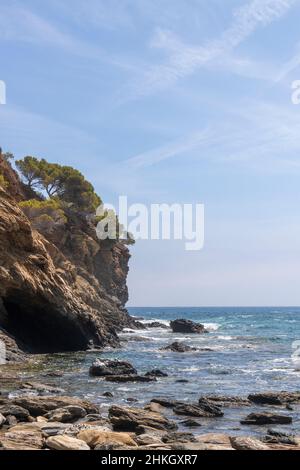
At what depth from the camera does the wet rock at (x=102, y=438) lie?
42.9 ft

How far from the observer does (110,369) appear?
30.5m

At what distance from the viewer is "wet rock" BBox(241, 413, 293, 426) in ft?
61.3

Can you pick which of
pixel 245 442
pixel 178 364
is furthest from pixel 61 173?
pixel 245 442

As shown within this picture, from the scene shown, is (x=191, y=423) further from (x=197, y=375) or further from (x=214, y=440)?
(x=197, y=375)

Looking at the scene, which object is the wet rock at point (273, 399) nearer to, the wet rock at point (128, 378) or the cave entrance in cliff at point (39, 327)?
the wet rock at point (128, 378)

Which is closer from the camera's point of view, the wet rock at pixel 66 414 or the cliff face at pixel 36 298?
the wet rock at pixel 66 414

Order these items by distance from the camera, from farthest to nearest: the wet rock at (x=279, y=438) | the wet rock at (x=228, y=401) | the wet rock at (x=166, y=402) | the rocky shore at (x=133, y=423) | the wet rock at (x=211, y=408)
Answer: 1. the wet rock at (x=228, y=401)
2. the wet rock at (x=166, y=402)
3. the wet rock at (x=211, y=408)
4. the wet rock at (x=279, y=438)
5. the rocky shore at (x=133, y=423)

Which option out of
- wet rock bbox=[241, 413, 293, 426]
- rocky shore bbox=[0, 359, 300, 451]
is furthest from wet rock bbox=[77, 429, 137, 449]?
wet rock bbox=[241, 413, 293, 426]

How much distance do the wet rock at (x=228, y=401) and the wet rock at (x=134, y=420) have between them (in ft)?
15.9

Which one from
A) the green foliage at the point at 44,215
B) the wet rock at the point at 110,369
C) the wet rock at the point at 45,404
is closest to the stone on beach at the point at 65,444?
the wet rock at the point at 45,404

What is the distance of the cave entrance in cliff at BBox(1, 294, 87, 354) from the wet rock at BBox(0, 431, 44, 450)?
26662 mm

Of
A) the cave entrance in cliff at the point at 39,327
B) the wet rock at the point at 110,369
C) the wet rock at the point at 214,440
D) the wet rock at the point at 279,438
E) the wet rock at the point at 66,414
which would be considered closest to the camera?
the wet rock at the point at 214,440
